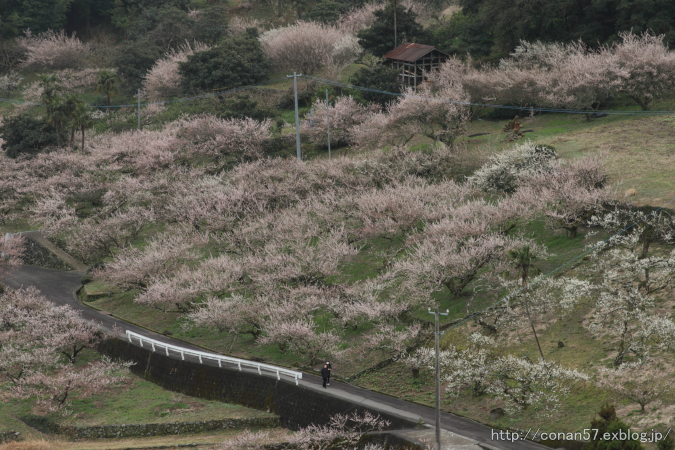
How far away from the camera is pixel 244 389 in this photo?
33.0 m

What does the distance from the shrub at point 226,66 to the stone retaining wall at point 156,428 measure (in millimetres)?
53444

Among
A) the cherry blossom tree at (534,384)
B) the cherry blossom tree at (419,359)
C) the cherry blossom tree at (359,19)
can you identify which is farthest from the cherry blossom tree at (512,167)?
the cherry blossom tree at (359,19)

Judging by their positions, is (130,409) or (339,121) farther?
(339,121)

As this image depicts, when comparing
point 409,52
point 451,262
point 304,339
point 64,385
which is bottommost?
point 64,385

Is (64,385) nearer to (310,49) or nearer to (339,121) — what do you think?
(339,121)

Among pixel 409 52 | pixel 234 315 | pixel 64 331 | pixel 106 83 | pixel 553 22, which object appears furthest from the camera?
pixel 106 83

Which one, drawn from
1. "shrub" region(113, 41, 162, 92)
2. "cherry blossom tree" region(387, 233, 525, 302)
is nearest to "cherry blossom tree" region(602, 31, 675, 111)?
"cherry blossom tree" region(387, 233, 525, 302)

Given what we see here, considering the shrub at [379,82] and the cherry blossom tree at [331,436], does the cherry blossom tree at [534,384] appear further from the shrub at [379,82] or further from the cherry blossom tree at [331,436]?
the shrub at [379,82]

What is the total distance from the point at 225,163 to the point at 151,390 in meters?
32.1

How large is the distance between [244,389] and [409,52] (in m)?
48.0

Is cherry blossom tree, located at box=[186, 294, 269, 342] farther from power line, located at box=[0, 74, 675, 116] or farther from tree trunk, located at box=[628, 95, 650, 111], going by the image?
tree trunk, located at box=[628, 95, 650, 111]

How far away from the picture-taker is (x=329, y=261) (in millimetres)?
40156

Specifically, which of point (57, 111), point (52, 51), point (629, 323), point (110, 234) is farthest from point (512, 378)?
point (52, 51)

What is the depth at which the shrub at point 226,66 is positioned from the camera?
260 ft
